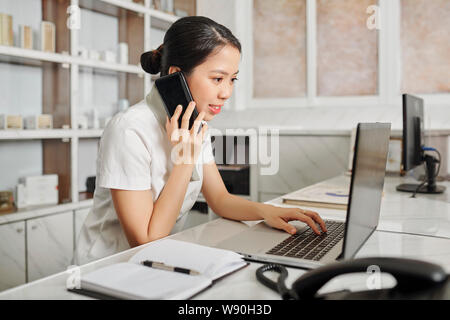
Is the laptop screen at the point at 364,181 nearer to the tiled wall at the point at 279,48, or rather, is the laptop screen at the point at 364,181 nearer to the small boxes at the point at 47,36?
the small boxes at the point at 47,36

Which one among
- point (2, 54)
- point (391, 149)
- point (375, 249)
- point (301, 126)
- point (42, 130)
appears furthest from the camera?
point (301, 126)

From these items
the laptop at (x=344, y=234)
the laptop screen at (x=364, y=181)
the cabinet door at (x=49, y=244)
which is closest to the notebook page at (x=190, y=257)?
the laptop at (x=344, y=234)

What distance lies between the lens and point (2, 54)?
2172 millimetres

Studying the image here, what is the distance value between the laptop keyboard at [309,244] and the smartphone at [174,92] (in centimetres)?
45

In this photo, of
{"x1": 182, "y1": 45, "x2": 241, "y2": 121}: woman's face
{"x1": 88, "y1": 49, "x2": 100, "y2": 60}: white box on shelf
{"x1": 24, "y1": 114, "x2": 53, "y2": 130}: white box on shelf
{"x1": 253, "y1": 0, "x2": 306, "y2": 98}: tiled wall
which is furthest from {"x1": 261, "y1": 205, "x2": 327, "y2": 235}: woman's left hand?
{"x1": 253, "y1": 0, "x2": 306, "y2": 98}: tiled wall

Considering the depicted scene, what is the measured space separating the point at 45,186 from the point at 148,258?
1.82 m

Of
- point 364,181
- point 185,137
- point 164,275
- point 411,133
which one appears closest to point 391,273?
point 364,181

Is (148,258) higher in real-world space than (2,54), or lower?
lower

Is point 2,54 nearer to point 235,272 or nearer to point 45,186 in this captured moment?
point 45,186

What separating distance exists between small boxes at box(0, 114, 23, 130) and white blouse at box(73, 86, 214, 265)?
1.21 meters

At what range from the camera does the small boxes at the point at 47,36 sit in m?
2.37

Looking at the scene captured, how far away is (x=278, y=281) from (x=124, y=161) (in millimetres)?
593

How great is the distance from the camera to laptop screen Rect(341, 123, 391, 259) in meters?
0.73
